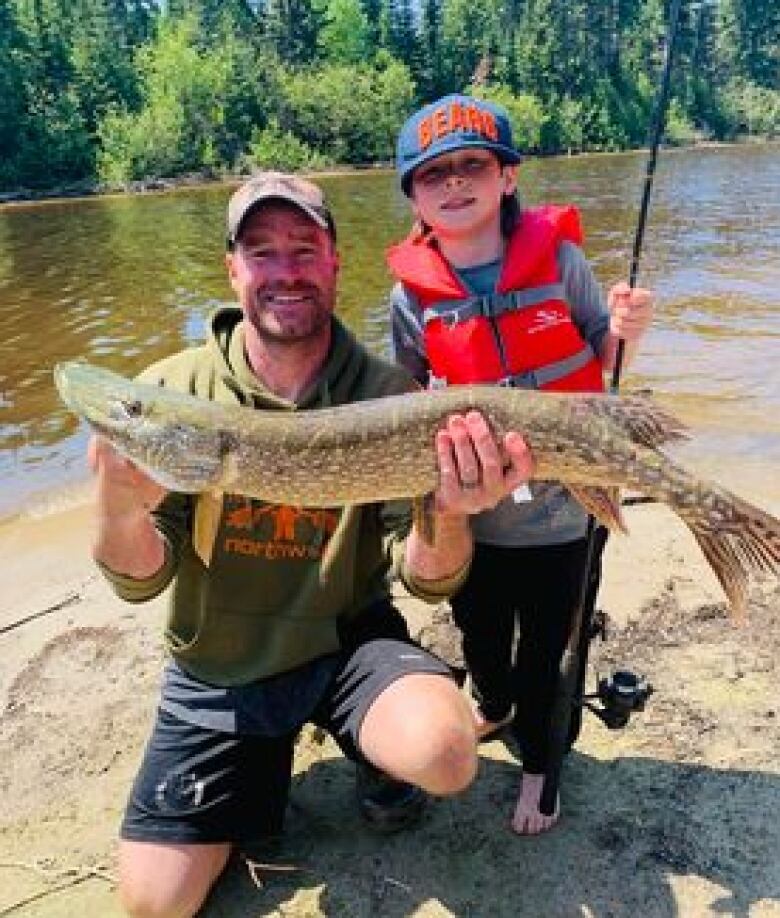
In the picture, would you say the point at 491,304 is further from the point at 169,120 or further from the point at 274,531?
the point at 169,120

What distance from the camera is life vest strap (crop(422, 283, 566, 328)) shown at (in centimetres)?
320

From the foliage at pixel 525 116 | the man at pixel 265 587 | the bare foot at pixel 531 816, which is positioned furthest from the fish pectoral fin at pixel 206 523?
the foliage at pixel 525 116

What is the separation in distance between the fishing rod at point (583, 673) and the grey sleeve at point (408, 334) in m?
0.69

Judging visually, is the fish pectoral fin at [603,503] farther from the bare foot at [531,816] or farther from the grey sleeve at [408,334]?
the bare foot at [531,816]

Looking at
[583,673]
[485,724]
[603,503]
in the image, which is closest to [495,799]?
[485,724]

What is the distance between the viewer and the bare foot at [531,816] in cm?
313

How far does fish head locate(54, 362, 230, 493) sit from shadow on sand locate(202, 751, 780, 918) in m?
1.30

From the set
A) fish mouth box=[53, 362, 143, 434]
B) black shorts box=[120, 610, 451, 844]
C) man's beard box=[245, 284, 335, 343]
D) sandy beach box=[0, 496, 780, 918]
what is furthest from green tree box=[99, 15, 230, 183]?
black shorts box=[120, 610, 451, 844]

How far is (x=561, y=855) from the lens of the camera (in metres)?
3.04

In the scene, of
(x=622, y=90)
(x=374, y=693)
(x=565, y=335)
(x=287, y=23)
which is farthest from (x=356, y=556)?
(x=622, y=90)

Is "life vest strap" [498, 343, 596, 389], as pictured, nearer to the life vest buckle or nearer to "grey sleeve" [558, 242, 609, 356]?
the life vest buckle

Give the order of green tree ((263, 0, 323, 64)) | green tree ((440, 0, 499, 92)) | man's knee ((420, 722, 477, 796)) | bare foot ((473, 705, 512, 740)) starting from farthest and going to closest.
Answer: green tree ((440, 0, 499, 92)) < green tree ((263, 0, 323, 64)) < bare foot ((473, 705, 512, 740)) < man's knee ((420, 722, 477, 796))

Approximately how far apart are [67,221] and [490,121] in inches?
1276

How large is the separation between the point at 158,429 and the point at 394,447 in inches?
28.2
